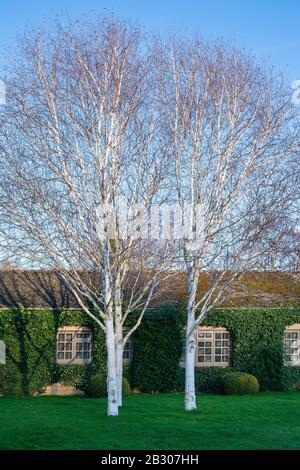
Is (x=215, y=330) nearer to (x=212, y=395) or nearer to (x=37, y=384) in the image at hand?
(x=212, y=395)

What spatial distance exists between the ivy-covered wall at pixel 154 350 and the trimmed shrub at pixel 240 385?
1305 mm

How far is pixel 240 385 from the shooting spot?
27.4 metres

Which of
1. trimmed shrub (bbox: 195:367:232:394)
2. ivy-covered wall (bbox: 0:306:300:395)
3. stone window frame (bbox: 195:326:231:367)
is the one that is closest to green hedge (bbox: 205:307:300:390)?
ivy-covered wall (bbox: 0:306:300:395)

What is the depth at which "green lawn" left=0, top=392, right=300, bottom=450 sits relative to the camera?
14.4 metres

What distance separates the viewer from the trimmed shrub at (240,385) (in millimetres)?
27438

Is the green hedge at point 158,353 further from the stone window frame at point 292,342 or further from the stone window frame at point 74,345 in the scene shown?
the stone window frame at point 292,342

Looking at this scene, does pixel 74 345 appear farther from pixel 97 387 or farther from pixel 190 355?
pixel 190 355

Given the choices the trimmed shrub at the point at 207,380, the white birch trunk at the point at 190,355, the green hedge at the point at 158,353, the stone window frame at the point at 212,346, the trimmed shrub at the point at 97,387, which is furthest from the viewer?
the stone window frame at the point at 212,346

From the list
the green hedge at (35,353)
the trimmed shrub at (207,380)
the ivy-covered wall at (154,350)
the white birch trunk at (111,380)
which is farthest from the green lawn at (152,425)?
the trimmed shrub at (207,380)

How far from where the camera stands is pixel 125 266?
21.0 m

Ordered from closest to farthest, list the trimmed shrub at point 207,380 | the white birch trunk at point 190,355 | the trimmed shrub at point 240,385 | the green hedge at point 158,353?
1. the white birch trunk at point 190,355
2. the trimmed shrub at point 240,385
3. the green hedge at point 158,353
4. the trimmed shrub at point 207,380

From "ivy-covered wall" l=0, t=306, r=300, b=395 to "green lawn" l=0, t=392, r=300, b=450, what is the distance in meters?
2.72

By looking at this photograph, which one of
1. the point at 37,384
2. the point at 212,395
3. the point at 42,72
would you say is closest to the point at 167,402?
the point at 212,395

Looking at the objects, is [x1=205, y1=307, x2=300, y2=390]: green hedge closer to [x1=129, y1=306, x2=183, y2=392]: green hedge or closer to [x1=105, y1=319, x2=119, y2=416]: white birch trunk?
[x1=129, y1=306, x2=183, y2=392]: green hedge
